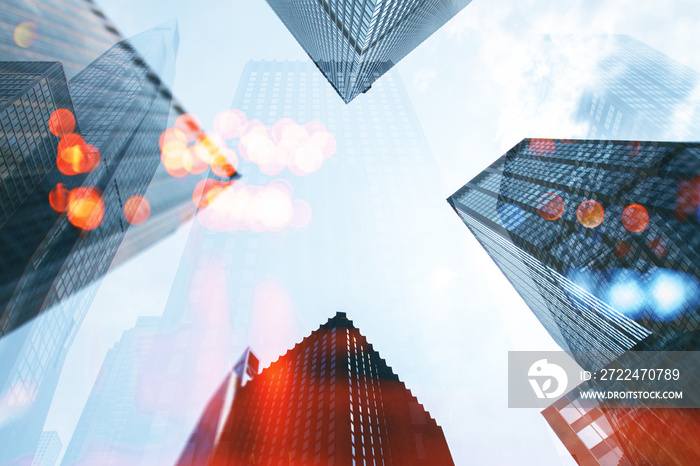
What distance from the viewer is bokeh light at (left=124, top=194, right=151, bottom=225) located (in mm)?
114637

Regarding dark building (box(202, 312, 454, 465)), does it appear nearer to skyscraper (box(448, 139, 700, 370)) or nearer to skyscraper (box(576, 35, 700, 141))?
skyscraper (box(448, 139, 700, 370))

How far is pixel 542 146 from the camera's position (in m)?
94.6

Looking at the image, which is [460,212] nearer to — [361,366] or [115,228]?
[361,366]

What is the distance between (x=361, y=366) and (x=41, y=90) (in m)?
75.1

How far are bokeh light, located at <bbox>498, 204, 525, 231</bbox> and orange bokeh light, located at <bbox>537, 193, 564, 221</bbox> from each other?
5519mm

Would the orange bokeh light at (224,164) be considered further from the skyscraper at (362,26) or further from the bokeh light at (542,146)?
the bokeh light at (542,146)

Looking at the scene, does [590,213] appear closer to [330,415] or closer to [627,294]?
[627,294]

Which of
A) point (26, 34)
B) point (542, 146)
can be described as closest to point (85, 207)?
point (26, 34)

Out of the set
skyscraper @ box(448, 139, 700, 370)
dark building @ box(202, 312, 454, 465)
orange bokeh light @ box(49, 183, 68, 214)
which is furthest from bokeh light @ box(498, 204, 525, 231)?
orange bokeh light @ box(49, 183, 68, 214)

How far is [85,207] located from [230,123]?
98262 mm

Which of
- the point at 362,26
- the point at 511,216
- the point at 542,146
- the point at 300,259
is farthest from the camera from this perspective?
the point at 300,259

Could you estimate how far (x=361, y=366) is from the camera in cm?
5022
